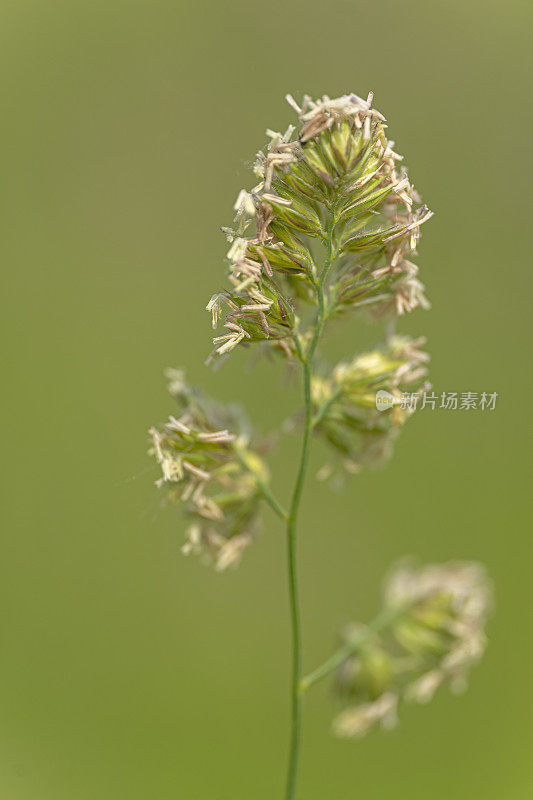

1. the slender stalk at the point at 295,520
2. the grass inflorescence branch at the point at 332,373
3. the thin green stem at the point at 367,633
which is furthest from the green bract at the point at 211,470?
the thin green stem at the point at 367,633

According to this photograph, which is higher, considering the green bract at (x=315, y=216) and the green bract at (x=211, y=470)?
the green bract at (x=315, y=216)

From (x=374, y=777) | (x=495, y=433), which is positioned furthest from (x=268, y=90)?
(x=374, y=777)

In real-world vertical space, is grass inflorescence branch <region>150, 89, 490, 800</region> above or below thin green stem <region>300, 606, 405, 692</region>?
above

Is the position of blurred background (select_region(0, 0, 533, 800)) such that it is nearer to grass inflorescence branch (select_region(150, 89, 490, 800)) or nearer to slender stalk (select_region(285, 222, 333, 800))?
grass inflorescence branch (select_region(150, 89, 490, 800))

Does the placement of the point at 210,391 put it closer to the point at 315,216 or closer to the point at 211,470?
the point at 211,470

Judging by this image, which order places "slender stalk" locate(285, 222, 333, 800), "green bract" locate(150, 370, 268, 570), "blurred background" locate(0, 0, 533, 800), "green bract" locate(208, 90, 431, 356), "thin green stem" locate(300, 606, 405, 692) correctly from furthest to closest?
1. "blurred background" locate(0, 0, 533, 800)
2. "thin green stem" locate(300, 606, 405, 692)
3. "green bract" locate(150, 370, 268, 570)
4. "slender stalk" locate(285, 222, 333, 800)
5. "green bract" locate(208, 90, 431, 356)

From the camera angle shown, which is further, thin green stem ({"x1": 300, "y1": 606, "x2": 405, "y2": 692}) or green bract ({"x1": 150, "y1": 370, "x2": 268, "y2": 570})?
thin green stem ({"x1": 300, "y1": 606, "x2": 405, "y2": 692})

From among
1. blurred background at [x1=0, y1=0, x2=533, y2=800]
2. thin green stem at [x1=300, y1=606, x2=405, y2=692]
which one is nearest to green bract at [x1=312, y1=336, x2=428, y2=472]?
thin green stem at [x1=300, y1=606, x2=405, y2=692]

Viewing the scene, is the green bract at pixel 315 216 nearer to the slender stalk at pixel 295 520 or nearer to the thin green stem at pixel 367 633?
the slender stalk at pixel 295 520
